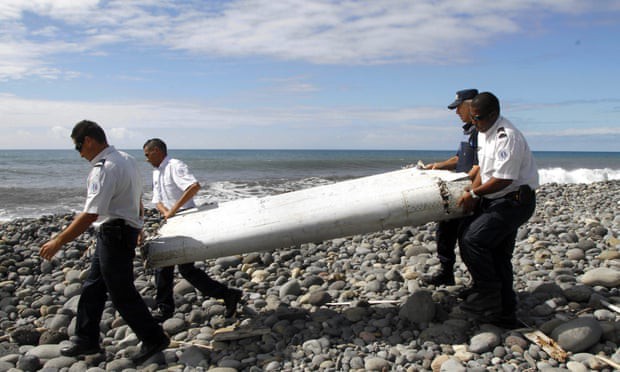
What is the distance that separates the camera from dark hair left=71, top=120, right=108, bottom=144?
12.8 feet

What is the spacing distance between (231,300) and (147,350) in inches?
40.4

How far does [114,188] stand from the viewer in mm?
3828

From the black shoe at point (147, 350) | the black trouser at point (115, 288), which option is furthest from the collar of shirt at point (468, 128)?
the black shoe at point (147, 350)

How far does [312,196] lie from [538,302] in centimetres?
235

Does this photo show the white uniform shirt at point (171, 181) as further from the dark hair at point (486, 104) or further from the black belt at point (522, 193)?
the black belt at point (522, 193)

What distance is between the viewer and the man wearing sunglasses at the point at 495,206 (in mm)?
3777

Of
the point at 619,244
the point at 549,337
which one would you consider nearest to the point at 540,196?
the point at 619,244

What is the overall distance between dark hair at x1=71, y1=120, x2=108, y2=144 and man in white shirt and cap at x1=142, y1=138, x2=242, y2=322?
3.38ft

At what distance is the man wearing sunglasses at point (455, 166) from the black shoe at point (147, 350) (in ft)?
9.15

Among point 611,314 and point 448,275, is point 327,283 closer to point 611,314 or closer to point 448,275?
point 448,275

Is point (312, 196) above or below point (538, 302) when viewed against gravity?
above

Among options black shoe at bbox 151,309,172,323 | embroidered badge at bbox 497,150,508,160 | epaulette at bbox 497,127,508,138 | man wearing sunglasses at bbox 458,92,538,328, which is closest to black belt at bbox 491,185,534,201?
man wearing sunglasses at bbox 458,92,538,328

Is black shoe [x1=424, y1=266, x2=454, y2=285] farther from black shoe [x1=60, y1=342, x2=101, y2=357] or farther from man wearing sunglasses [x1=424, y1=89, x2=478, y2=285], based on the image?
black shoe [x1=60, y1=342, x2=101, y2=357]

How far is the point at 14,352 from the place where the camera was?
15.0 ft
